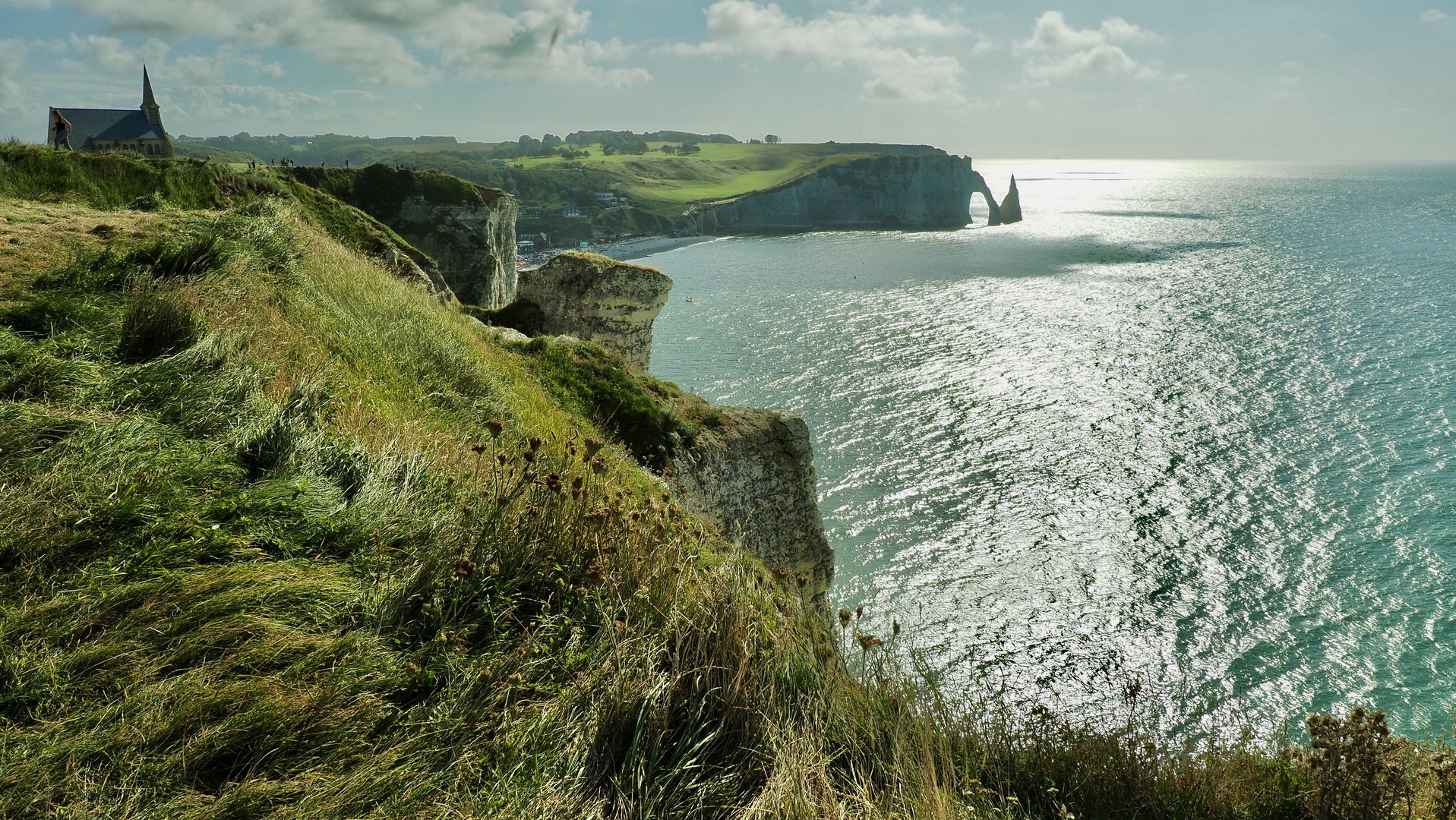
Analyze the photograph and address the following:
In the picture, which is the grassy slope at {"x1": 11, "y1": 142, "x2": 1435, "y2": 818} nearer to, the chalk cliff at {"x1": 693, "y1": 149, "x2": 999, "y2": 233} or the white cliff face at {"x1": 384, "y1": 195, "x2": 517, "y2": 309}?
the white cliff face at {"x1": 384, "y1": 195, "x2": 517, "y2": 309}

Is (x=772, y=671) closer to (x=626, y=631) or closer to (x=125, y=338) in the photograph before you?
(x=626, y=631)

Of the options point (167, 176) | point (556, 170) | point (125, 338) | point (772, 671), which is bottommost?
point (772, 671)

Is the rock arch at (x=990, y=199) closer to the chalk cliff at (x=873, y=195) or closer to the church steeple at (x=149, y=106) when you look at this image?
the chalk cliff at (x=873, y=195)

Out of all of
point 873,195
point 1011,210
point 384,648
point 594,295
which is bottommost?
point 384,648

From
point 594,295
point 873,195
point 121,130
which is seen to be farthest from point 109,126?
point 873,195

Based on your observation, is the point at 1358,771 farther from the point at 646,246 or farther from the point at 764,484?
the point at 646,246

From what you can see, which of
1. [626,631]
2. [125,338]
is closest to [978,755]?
[626,631]
